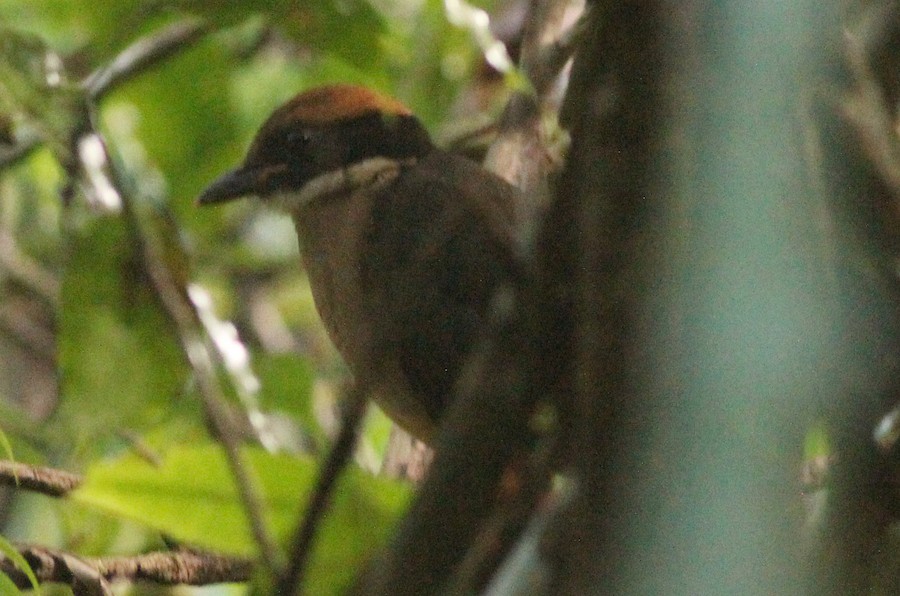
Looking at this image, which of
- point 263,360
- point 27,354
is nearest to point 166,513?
point 263,360

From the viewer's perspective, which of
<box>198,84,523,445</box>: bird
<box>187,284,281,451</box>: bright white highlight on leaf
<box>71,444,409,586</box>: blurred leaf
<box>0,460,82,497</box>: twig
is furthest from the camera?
<box>187,284,281,451</box>: bright white highlight on leaf

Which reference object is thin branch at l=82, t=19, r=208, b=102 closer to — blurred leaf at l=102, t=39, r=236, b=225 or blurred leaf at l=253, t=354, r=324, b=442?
blurred leaf at l=102, t=39, r=236, b=225

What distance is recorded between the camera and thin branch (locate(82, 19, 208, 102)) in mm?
2344

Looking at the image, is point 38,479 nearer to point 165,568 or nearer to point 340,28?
point 165,568

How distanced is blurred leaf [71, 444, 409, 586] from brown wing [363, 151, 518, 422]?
30 centimetres

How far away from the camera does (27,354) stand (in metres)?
4.04

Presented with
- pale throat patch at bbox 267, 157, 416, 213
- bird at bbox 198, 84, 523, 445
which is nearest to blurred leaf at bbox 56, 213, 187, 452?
bird at bbox 198, 84, 523, 445

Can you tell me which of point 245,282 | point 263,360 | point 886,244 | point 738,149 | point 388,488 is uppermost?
point 738,149

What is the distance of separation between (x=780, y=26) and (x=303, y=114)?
5.70 feet

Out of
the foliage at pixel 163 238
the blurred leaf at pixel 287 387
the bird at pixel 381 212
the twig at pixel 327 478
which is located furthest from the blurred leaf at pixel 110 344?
the twig at pixel 327 478

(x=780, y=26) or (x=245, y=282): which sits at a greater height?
(x=780, y=26)

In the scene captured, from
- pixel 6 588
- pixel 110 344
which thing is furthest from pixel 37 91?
pixel 6 588

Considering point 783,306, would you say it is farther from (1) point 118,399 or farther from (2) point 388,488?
(1) point 118,399

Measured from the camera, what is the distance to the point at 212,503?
3.42 feet
